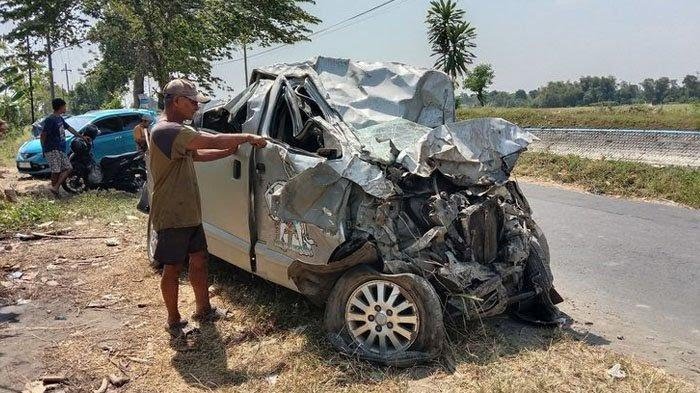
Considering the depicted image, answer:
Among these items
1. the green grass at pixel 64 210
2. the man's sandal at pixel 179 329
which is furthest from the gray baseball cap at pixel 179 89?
the green grass at pixel 64 210

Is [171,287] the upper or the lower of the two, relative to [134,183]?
lower

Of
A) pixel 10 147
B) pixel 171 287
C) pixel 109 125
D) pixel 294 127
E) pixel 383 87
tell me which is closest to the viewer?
pixel 171 287

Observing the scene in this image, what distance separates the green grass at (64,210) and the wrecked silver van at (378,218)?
426 cm

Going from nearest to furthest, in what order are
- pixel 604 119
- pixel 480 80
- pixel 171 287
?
1. pixel 171 287
2. pixel 604 119
3. pixel 480 80

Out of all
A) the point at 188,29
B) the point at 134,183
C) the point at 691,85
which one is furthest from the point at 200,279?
the point at 691,85

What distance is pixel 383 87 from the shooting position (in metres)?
5.26

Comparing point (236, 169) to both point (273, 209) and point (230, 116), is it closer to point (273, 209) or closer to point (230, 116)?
point (273, 209)

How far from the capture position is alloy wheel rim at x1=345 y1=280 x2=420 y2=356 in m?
3.68

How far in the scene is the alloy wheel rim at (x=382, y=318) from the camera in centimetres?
368

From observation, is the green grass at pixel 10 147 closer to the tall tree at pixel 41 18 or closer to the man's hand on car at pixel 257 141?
the tall tree at pixel 41 18

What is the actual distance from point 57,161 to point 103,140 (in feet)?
7.73

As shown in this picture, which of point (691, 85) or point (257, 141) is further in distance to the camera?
point (691, 85)

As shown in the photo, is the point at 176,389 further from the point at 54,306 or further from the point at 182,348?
the point at 54,306

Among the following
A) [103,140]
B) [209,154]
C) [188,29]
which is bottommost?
[209,154]
